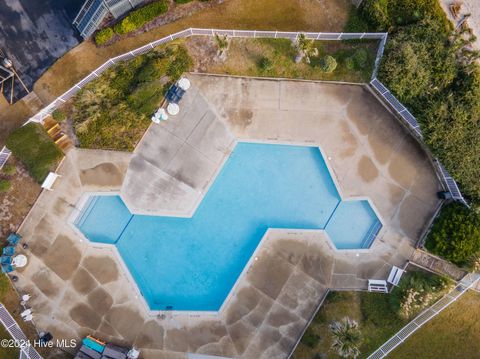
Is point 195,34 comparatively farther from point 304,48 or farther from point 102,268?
point 102,268

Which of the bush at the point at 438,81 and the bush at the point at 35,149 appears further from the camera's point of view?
the bush at the point at 35,149

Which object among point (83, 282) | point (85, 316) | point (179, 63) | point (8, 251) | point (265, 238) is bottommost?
point (85, 316)

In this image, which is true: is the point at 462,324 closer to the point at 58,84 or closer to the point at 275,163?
the point at 275,163

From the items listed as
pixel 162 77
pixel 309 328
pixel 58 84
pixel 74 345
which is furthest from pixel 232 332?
pixel 58 84

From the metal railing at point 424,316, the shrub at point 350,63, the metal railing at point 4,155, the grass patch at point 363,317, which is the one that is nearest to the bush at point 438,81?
the shrub at point 350,63

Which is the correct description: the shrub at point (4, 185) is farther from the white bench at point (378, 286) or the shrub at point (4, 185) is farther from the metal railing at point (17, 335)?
the white bench at point (378, 286)

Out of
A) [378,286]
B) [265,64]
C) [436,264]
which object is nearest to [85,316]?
[378,286]

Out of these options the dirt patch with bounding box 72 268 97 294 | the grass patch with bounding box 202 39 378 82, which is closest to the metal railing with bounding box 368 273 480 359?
the grass patch with bounding box 202 39 378 82
